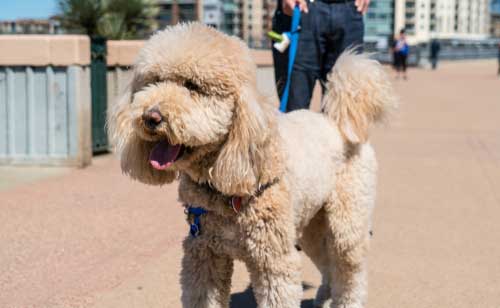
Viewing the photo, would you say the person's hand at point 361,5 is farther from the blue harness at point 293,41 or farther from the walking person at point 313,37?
the blue harness at point 293,41

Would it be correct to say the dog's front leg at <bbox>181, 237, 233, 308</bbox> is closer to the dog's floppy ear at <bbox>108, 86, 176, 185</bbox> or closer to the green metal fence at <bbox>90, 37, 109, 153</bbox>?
the dog's floppy ear at <bbox>108, 86, 176, 185</bbox>

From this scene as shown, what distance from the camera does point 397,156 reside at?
1018 centimetres

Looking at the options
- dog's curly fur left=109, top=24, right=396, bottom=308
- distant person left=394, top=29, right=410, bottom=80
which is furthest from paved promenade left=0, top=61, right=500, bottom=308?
distant person left=394, top=29, right=410, bottom=80

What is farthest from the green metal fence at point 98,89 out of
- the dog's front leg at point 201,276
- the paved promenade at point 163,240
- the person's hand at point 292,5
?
the dog's front leg at point 201,276

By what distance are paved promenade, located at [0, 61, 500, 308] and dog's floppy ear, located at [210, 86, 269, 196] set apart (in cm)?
160

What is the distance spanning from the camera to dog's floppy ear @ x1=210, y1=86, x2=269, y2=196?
9.57 feet

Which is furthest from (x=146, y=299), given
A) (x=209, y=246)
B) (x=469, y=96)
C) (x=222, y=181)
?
(x=469, y=96)

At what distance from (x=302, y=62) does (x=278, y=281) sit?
192 cm

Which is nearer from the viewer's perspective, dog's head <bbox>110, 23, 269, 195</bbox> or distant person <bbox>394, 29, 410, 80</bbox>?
dog's head <bbox>110, 23, 269, 195</bbox>

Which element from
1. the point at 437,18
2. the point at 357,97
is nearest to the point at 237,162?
the point at 357,97

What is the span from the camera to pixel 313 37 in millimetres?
4773

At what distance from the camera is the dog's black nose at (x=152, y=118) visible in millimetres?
2809

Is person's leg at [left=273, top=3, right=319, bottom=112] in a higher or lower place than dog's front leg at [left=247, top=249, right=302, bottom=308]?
higher

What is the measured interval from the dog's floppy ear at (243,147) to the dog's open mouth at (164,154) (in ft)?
0.52
